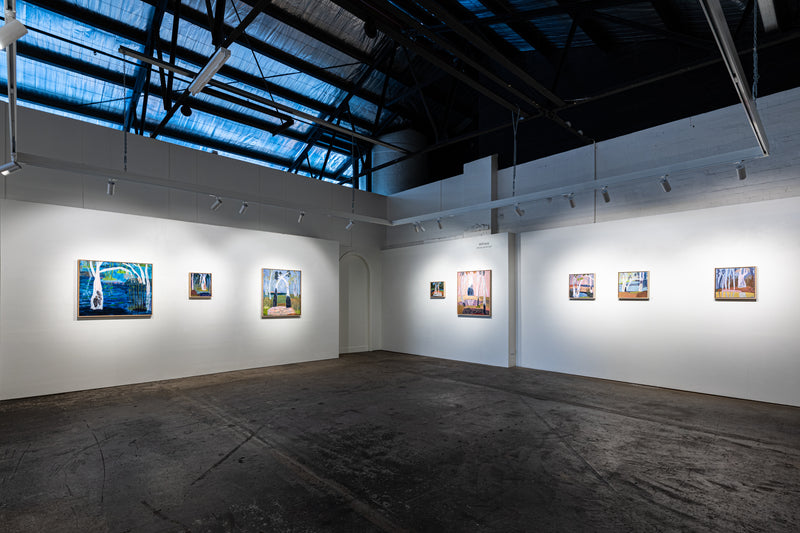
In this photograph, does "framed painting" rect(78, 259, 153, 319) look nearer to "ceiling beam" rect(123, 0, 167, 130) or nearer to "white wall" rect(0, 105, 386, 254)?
"white wall" rect(0, 105, 386, 254)

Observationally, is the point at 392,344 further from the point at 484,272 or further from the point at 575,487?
the point at 575,487

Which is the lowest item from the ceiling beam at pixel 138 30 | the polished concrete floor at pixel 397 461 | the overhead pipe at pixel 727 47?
the polished concrete floor at pixel 397 461

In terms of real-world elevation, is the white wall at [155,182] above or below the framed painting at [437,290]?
above

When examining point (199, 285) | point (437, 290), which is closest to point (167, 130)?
point (199, 285)

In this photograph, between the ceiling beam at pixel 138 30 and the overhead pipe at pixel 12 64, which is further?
the ceiling beam at pixel 138 30

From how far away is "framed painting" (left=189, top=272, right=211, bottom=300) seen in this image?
887cm

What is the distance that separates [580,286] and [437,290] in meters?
3.91

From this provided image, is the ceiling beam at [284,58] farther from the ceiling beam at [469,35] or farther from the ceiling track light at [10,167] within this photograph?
the ceiling beam at [469,35]

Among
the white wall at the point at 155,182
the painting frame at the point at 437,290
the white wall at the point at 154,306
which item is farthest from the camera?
the painting frame at the point at 437,290

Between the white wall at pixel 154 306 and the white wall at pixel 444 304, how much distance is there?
7.28 feet

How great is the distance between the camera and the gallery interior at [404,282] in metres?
3.68

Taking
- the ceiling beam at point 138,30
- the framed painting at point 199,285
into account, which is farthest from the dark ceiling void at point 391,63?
the framed painting at point 199,285

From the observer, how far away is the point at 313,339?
36.0 feet

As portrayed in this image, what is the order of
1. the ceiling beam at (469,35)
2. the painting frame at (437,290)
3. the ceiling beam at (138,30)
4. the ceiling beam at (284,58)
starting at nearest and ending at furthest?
the ceiling beam at (469,35), the ceiling beam at (138,30), the ceiling beam at (284,58), the painting frame at (437,290)
